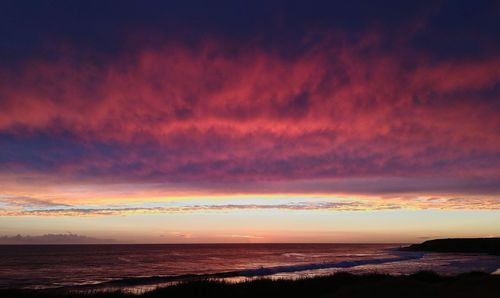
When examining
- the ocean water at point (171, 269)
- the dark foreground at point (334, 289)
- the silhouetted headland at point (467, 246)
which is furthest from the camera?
the silhouetted headland at point (467, 246)

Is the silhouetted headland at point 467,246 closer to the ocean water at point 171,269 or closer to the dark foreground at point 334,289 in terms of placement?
the ocean water at point 171,269

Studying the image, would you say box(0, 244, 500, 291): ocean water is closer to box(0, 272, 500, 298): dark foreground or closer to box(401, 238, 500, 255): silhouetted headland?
box(0, 272, 500, 298): dark foreground

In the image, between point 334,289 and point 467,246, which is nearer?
point 334,289

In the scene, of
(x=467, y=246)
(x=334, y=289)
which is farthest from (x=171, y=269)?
(x=467, y=246)

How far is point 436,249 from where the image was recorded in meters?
155

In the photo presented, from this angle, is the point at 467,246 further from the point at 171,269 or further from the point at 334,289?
the point at 334,289

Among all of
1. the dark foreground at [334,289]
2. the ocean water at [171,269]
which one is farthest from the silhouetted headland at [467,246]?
the dark foreground at [334,289]

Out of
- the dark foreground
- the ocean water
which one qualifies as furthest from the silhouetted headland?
the dark foreground

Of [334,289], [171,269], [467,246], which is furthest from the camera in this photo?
[467,246]

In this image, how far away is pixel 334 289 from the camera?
31469mm

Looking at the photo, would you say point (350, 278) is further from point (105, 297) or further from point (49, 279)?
point (49, 279)

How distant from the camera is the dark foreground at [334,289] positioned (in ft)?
74.2

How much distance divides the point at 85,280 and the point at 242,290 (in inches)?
1160

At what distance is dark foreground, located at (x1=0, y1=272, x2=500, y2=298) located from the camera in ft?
74.2
